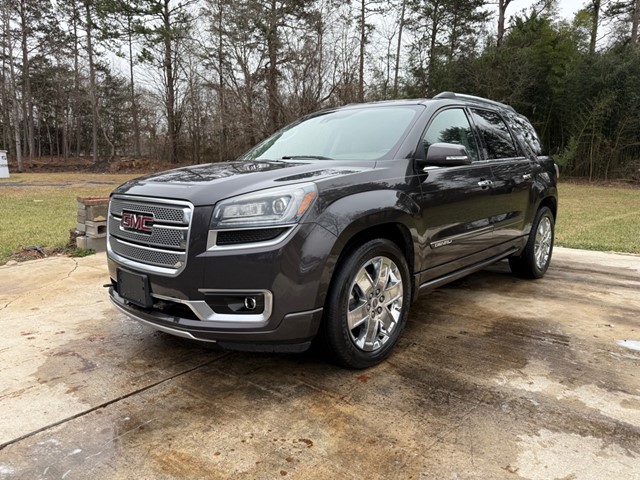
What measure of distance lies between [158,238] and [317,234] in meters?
0.83

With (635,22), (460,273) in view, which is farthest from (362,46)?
(460,273)

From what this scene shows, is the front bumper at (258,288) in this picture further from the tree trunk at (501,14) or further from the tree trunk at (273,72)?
the tree trunk at (501,14)

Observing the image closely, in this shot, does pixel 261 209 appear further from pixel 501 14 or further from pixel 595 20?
pixel 595 20

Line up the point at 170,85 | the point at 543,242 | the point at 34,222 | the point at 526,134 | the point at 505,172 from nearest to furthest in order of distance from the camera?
the point at 505,172, the point at 526,134, the point at 543,242, the point at 34,222, the point at 170,85

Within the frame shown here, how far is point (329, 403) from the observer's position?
7.52 feet

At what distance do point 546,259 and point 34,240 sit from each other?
6523mm

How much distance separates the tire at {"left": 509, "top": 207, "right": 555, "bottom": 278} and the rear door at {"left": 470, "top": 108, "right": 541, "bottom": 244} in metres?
0.34

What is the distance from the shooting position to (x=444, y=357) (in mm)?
2818

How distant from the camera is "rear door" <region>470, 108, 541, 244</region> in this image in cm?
374

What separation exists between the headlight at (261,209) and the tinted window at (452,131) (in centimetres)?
118

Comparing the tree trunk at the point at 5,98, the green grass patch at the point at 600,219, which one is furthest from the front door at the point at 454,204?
the tree trunk at the point at 5,98

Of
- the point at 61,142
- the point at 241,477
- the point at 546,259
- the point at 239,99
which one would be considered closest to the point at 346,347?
the point at 241,477

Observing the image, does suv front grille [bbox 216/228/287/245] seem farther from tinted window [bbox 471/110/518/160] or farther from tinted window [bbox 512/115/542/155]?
tinted window [bbox 512/115/542/155]

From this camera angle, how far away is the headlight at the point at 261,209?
221 centimetres
